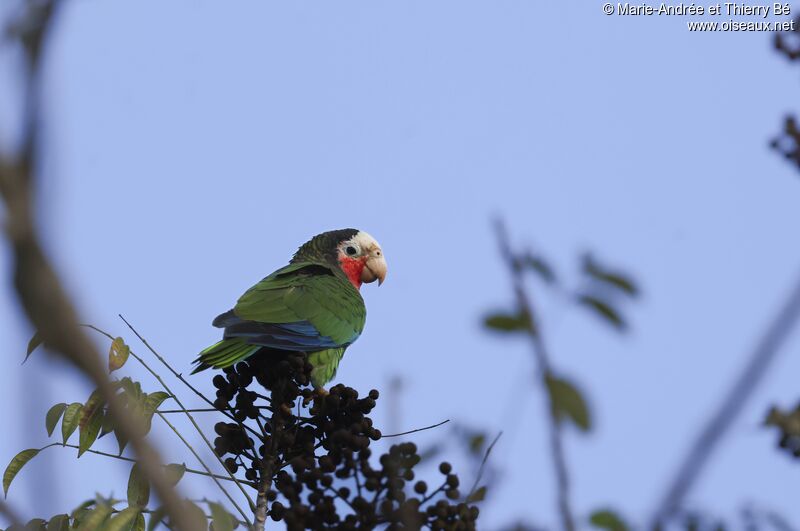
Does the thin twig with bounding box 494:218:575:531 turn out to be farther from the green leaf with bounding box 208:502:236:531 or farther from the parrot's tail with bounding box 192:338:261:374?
the parrot's tail with bounding box 192:338:261:374

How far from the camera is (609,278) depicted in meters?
2.13

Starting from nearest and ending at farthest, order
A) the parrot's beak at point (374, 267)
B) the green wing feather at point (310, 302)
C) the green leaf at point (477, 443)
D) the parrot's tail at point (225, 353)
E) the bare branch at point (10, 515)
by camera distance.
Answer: the bare branch at point (10, 515)
the green leaf at point (477, 443)
the parrot's tail at point (225, 353)
the green wing feather at point (310, 302)
the parrot's beak at point (374, 267)

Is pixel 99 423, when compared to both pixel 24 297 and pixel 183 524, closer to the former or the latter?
pixel 183 524

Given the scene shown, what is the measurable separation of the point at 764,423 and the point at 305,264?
4151 mm

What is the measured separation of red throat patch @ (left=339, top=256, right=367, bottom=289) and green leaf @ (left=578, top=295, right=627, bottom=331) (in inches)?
183

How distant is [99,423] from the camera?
3379 millimetres

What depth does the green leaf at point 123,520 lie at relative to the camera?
2979 mm

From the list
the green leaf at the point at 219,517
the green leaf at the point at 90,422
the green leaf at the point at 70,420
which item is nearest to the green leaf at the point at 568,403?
the green leaf at the point at 219,517

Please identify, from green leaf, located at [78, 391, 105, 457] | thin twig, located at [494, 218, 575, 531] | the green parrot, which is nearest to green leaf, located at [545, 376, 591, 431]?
thin twig, located at [494, 218, 575, 531]

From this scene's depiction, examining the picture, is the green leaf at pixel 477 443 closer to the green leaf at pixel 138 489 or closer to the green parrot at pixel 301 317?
the green leaf at pixel 138 489

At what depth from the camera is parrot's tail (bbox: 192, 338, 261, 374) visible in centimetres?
418

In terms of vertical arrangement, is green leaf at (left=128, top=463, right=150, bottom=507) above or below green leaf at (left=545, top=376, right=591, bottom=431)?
above

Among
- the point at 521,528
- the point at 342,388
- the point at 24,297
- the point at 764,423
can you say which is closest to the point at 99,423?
the point at 342,388

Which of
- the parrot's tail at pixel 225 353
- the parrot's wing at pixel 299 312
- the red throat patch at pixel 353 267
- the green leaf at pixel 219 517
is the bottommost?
the green leaf at pixel 219 517
